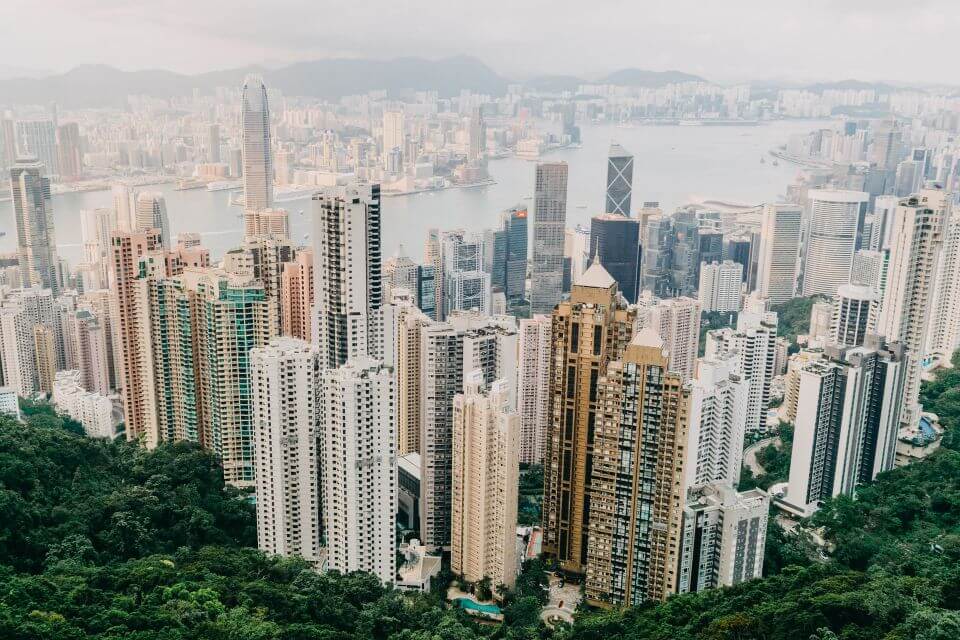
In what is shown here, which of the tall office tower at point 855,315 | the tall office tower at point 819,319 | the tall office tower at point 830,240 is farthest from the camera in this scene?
the tall office tower at point 830,240

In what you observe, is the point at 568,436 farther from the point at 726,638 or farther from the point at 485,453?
the point at 726,638

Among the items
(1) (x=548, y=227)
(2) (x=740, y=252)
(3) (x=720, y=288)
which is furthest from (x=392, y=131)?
(2) (x=740, y=252)

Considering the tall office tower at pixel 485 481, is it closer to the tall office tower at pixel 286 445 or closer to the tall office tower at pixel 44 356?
the tall office tower at pixel 286 445

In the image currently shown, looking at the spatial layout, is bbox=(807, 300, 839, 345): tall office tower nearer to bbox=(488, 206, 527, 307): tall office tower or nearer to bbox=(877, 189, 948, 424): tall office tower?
bbox=(877, 189, 948, 424): tall office tower

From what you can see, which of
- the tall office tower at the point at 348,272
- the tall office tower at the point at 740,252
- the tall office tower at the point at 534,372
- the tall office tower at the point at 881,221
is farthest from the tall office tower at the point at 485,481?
the tall office tower at the point at 881,221

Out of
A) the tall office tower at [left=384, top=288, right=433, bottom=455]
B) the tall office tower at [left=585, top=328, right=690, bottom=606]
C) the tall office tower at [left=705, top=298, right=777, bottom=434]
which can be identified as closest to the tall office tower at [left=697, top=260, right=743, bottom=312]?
the tall office tower at [left=705, top=298, right=777, bottom=434]

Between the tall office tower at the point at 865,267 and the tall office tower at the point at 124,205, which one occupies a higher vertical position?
the tall office tower at the point at 124,205

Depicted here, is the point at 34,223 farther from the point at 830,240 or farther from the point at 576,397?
the point at 830,240
